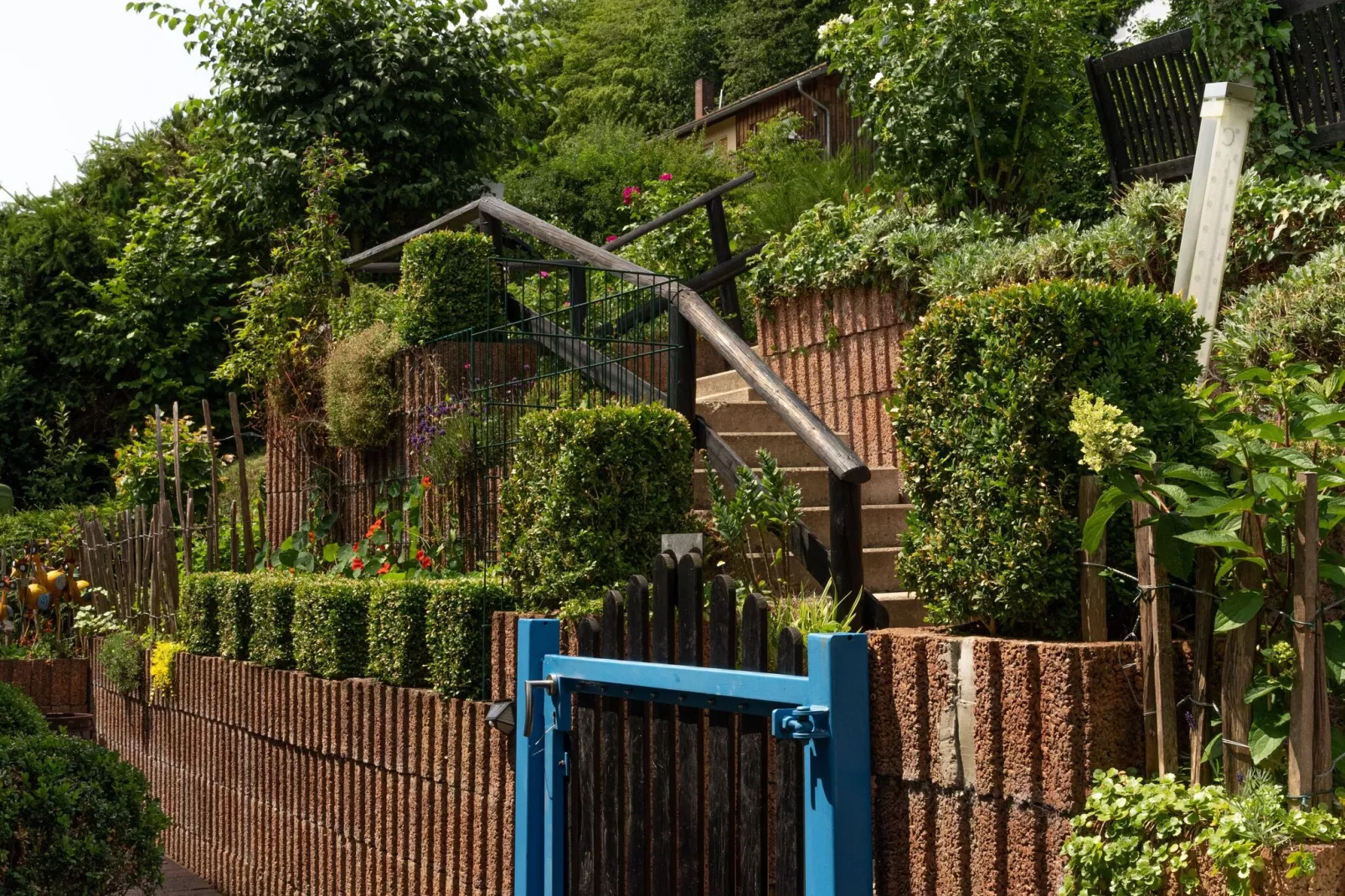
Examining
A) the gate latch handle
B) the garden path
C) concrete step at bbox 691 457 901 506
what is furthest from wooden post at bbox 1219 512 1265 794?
the garden path

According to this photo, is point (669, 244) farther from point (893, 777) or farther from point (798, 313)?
point (893, 777)

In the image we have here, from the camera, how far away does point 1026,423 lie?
112 inches

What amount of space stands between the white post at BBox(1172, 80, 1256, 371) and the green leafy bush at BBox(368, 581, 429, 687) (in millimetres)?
3152

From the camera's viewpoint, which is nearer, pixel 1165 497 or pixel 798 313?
pixel 1165 497

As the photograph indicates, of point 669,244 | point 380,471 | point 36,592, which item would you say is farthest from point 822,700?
point 36,592

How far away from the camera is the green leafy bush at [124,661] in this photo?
337 inches

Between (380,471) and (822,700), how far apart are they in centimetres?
478

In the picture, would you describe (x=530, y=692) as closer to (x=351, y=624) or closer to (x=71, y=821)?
(x=351, y=624)

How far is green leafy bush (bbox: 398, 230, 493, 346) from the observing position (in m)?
6.92

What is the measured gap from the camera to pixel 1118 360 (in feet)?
9.52

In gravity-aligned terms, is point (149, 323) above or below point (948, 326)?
above

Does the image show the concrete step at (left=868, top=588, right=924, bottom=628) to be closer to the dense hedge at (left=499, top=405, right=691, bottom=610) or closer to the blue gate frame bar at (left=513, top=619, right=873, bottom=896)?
the dense hedge at (left=499, top=405, right=691, bottom=610)

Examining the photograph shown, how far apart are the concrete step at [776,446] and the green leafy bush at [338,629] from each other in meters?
1.86

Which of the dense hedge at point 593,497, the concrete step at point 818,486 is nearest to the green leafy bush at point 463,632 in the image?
the dense hedge at point 593,497
